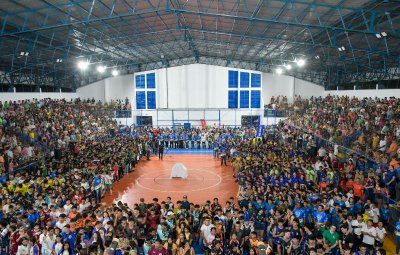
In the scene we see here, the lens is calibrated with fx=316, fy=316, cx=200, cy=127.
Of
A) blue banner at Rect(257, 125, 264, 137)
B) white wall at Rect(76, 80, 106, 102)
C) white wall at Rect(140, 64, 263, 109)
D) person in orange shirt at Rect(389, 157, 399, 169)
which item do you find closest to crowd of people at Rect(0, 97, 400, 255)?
person in orange shirt at Rect(389, 157, 399, 169)

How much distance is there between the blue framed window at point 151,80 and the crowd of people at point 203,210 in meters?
20.2

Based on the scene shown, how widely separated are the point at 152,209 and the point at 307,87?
32.5 meters

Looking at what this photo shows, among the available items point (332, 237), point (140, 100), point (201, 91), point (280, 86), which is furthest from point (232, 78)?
point (332, 237)

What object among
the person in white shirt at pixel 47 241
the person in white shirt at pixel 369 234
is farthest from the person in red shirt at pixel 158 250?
the person in white shirt at pixel 369 234

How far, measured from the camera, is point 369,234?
28.3 ft

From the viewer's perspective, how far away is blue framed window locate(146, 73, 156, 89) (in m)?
39.8

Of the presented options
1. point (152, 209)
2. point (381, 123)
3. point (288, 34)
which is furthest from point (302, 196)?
point (288, 34)

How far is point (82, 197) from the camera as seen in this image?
12.3 m

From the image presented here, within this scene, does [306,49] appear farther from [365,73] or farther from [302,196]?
[302,196]

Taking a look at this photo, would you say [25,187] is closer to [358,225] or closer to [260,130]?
[358,225]

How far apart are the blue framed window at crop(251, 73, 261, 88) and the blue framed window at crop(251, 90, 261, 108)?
0.75 metres

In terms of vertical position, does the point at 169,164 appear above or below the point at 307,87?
below

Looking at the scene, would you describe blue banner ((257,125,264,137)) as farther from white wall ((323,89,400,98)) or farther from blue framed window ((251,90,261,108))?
white wall ((323,89,400,98))

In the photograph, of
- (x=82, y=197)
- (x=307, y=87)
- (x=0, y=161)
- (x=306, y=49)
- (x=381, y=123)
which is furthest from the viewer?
(x=307, y=87)
